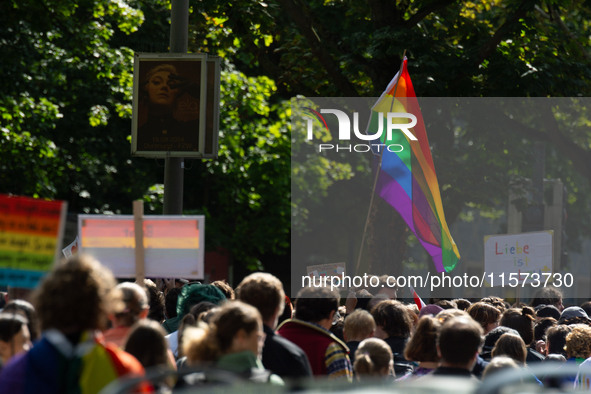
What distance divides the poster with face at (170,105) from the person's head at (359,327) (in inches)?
104

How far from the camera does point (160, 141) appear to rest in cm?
682

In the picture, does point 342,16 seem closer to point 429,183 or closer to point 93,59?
point 93,59

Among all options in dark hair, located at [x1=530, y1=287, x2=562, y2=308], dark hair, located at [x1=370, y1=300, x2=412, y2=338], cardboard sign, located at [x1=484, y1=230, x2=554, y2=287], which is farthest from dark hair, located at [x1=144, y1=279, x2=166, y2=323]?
cardboard sign, located at [x1=484, y1=230, x2=554, y2=287]

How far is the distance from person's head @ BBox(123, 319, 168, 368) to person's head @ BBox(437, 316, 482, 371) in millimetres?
1363

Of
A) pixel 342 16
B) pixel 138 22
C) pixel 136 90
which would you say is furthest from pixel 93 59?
pixel 136 90

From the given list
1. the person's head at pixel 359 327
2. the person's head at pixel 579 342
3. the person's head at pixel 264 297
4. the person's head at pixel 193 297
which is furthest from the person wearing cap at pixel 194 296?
the person's head at pixel 579 342

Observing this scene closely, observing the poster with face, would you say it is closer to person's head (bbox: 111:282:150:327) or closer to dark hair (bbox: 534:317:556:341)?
person's head (bbox: 111:282:150:327)

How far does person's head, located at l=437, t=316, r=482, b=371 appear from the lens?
3389mm

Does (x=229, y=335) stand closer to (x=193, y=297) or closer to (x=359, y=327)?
(x=359, y=327)

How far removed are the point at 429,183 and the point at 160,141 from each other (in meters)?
4.09

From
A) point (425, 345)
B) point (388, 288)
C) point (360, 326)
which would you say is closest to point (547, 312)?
point (388, 288)

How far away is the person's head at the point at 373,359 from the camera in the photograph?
146 inches

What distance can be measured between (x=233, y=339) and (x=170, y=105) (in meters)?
4.21

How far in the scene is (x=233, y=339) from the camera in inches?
118
